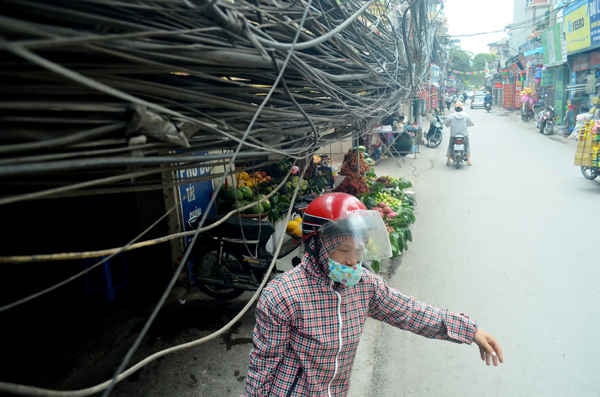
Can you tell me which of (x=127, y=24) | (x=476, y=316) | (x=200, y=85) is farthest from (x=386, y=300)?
(x=476, y=316)

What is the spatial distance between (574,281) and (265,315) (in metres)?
4.66

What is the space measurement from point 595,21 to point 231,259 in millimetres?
16511

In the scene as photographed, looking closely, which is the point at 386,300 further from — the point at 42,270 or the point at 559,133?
the point at 559,133

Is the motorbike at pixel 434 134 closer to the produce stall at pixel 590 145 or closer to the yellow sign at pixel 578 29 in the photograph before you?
the yellow sign at pixel 578 29

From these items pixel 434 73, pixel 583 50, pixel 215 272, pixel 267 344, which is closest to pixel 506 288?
pixel 215 272

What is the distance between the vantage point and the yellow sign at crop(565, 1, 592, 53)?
15695mm

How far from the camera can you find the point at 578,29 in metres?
16.6

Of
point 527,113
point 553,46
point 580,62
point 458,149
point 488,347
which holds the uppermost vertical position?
point 553,46

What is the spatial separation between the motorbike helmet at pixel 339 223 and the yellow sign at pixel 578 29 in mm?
17730

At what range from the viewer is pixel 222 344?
14.0 ft

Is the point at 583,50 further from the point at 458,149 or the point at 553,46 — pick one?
the point at 458,149

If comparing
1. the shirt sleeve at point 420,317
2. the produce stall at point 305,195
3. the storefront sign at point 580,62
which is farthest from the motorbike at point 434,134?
the shirt sleeve at point 420,317

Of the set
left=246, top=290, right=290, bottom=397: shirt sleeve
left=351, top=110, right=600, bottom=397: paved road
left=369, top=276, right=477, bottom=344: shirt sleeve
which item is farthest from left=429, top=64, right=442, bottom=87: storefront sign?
left=246, top=290, right=290, bottom=397: shirt sleeve

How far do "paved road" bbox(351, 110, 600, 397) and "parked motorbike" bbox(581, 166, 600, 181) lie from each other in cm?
21
